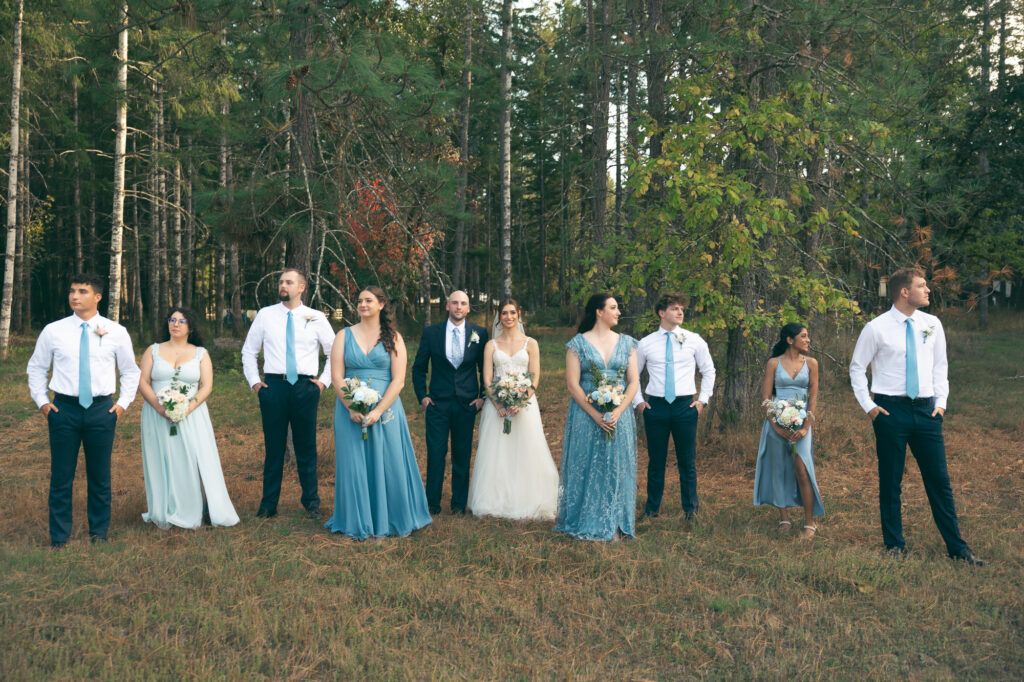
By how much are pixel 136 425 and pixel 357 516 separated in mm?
8936

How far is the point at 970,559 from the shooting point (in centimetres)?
654

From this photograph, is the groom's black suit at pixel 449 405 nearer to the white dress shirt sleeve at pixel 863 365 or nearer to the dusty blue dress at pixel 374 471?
the dusty blue dress at pixel 374 471

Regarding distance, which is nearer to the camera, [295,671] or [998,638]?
[295,671]

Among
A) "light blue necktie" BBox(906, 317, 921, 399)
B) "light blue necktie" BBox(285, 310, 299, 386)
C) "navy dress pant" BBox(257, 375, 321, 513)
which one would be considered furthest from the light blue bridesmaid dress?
"light blue necktie" BBox(906, 317, 921, 399)

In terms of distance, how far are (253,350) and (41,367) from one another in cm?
182

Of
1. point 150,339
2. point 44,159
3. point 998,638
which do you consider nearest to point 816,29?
point 998,638

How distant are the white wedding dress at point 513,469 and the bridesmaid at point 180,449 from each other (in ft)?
8.34

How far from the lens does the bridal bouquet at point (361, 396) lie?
7078 mm

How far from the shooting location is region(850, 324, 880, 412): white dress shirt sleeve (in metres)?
6.63

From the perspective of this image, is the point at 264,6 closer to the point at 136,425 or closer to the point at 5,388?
the point at 136,425

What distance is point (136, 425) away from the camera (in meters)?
14.3

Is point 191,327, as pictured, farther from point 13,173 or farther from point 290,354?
point 13,173

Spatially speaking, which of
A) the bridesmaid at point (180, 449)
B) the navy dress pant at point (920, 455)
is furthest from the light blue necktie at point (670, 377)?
the bridesmaid at point (180, 449)

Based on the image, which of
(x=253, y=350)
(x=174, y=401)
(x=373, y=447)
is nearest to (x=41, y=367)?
(x=174, y=401)
